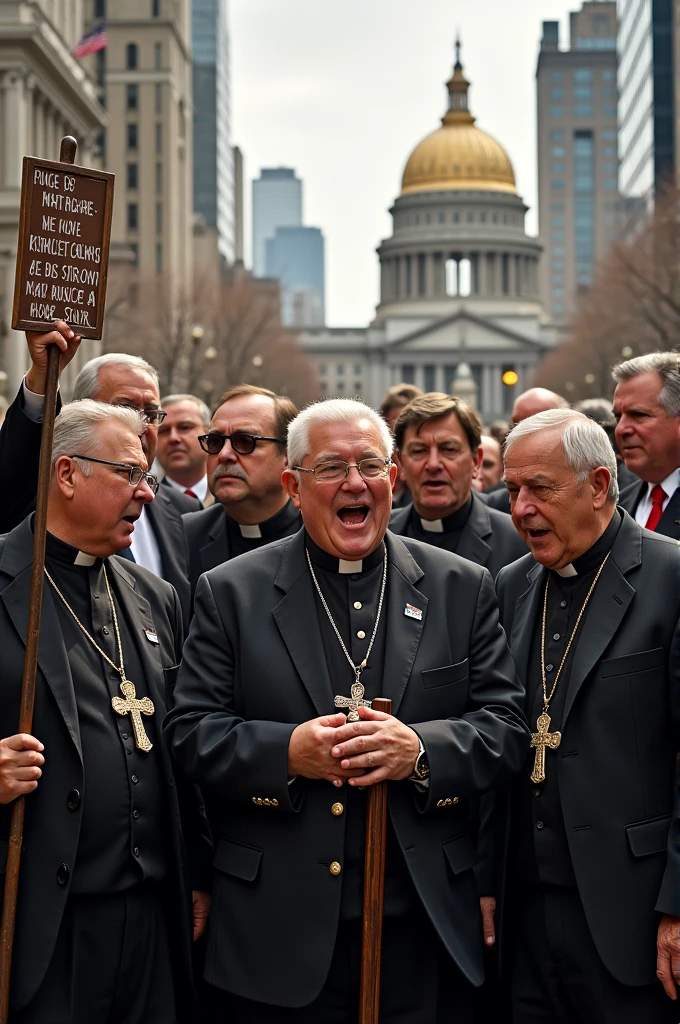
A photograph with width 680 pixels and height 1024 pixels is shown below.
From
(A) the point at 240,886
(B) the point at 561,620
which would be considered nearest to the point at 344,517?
(B) the point at 561,620

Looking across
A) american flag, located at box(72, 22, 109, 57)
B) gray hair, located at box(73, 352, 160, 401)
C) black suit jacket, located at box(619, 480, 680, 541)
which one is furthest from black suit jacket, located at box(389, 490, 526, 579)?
→ american flag, located at box(72, 22, 109, 57)

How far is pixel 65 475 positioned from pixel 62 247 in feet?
2.65

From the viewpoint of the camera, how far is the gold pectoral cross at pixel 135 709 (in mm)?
5266

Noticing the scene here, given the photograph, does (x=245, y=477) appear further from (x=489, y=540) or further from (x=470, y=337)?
(x=470, y=337)

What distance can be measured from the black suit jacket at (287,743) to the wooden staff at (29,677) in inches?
20.5

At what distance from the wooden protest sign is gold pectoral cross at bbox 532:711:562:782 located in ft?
6.88

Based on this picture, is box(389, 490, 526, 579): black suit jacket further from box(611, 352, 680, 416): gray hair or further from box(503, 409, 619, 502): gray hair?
box(503, 409, 619, 502): gray hair

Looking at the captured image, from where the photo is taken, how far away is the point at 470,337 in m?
133

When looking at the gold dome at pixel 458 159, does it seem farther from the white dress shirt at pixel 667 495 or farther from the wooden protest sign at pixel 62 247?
the wooden protest sign at pixel 62 247

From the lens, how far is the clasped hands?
4.80 meters

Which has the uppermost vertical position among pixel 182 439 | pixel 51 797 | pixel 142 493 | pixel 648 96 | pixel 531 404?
pixel 648 96

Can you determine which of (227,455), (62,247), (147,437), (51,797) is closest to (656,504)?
(227,455)

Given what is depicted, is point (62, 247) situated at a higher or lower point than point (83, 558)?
higher

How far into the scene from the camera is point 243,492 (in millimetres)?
8031
